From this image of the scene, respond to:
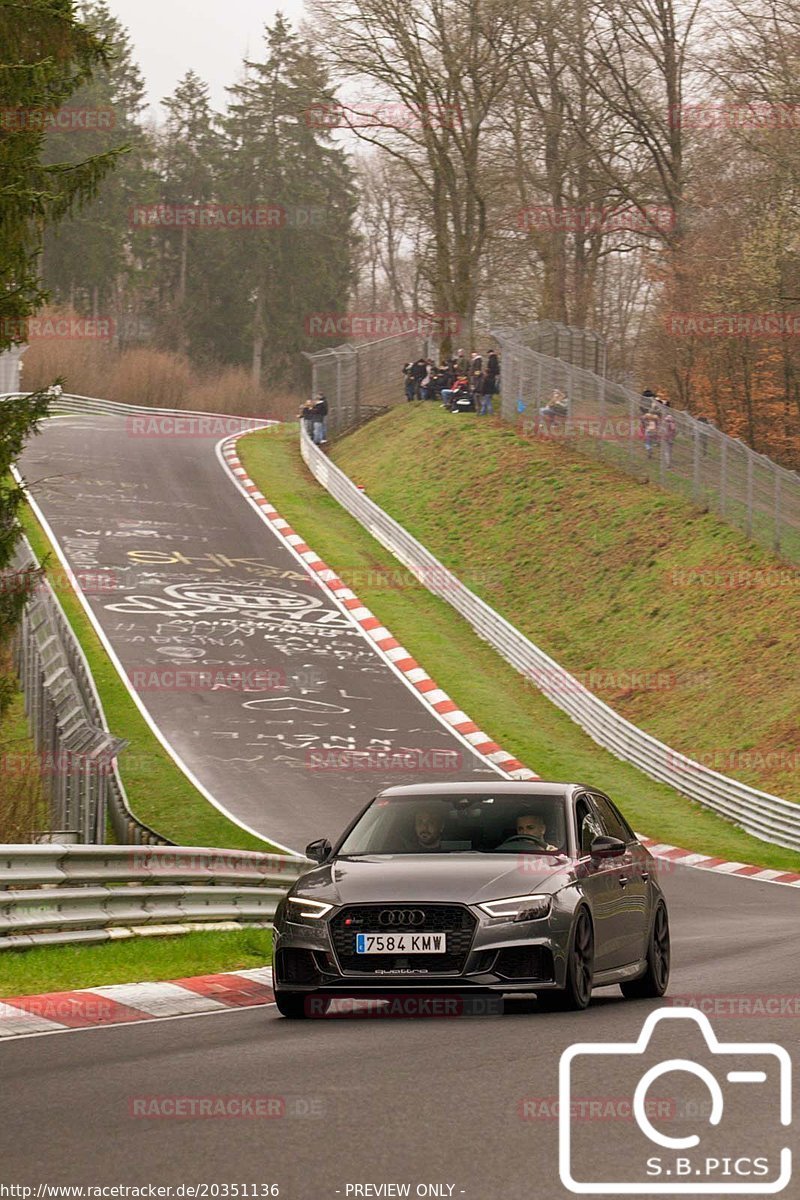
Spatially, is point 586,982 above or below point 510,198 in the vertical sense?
below

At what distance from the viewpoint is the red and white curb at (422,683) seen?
25469mm

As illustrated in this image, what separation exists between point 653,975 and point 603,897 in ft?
3.12

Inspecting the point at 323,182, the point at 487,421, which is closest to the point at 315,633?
the point at 487,421

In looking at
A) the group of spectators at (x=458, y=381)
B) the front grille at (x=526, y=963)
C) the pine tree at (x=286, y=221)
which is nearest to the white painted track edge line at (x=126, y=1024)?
the front grille at (x=526, y=963)

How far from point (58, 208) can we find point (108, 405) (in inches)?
2274

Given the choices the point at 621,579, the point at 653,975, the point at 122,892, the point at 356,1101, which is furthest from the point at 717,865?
the point at 356,1101

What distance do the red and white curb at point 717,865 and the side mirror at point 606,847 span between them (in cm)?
1333

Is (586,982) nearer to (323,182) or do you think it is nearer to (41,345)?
(41,345)

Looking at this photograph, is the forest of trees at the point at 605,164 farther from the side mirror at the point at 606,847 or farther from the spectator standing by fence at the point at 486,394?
the side mirror at the point at 606,847

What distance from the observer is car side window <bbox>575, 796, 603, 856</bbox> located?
11.6 m

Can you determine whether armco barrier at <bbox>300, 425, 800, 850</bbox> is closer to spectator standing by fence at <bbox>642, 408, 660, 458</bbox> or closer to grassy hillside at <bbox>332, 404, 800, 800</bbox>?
grassy hillside at <bbox>332, 404, 800, 800</bbox>

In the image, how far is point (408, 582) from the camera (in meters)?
42.4

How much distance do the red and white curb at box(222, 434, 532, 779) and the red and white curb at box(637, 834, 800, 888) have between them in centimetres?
317

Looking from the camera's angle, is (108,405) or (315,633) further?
(108,405)
